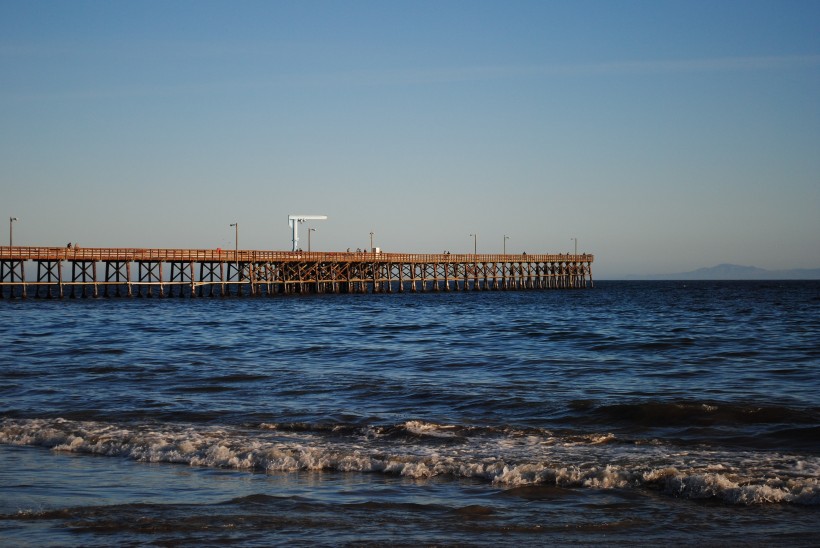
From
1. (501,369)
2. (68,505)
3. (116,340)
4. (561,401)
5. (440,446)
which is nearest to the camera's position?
(68,505)

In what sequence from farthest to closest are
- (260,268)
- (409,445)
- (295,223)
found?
1. (295,223)
2. (260,268)
3. (409,445)

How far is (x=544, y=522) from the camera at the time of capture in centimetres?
743

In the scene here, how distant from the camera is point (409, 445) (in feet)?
36.0

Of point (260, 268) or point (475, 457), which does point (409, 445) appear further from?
point (260, 268)

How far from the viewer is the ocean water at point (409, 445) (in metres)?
7.32

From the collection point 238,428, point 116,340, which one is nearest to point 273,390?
point 238,428

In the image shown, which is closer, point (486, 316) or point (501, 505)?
point (501, 505)

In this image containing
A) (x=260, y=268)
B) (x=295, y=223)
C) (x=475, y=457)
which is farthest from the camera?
(x=295, y=223)

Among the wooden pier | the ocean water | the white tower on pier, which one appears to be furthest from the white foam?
the white tower on pier

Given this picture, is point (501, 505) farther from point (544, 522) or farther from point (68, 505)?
point (68, 505)

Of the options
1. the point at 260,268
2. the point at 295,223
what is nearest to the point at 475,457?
the point at 260,268

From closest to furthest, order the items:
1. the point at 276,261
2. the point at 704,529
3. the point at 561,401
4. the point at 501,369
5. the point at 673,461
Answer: the point at 704,529 < the point at 673,461 < the point at 561,401 < the point at 501,369 < the point at 276,261

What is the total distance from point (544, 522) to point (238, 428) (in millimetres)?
6015

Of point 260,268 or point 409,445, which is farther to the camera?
point 260,268
